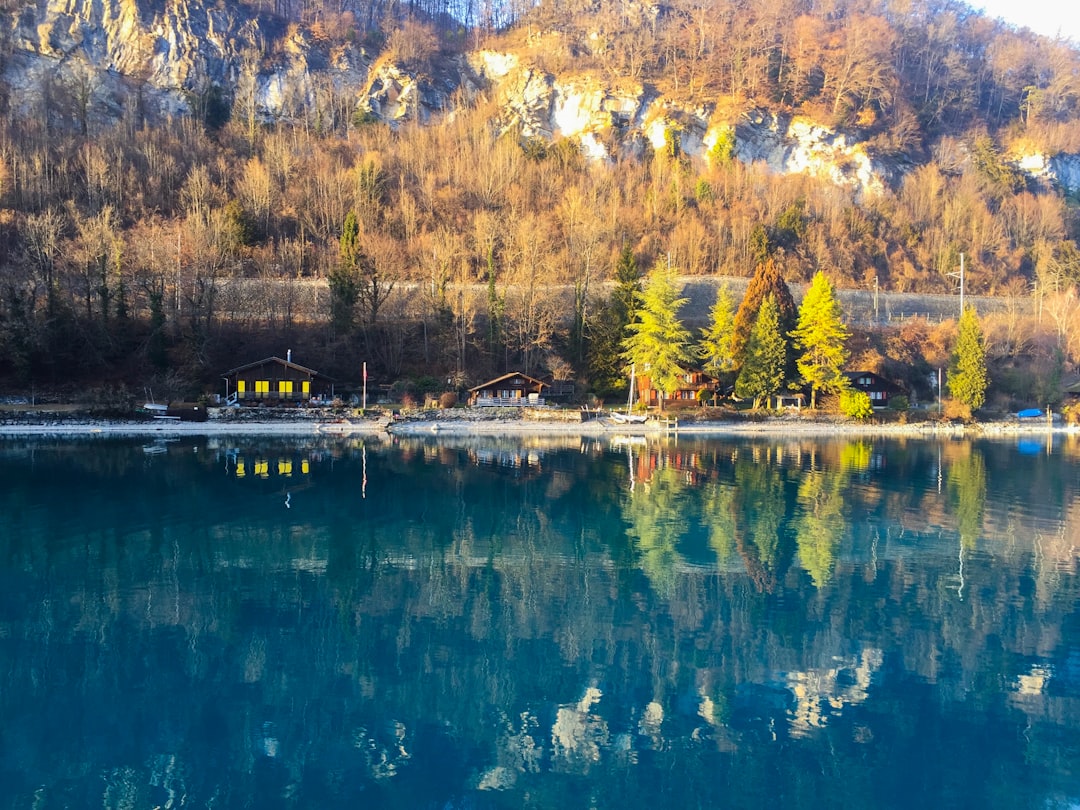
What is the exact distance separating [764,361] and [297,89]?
227 feet

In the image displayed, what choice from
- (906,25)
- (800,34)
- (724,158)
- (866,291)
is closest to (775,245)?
(866,291)

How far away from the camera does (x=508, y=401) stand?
50344 millimetres

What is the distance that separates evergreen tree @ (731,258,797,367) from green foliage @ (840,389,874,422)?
5.91m

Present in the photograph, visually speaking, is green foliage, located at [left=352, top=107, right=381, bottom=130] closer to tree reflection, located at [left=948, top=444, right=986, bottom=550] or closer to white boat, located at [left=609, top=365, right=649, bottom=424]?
white boat, located at [left=609, top=365, right=649, bottom=424]

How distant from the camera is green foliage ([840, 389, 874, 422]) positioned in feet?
158

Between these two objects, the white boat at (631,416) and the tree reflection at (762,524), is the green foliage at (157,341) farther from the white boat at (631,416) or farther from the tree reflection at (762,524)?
the tree reflection at (762,524)

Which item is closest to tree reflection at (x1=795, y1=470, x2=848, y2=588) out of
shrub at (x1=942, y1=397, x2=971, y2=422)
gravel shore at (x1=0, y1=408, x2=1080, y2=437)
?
gravel shore at (x1=0, y1=408, x2=1080, y2=437)

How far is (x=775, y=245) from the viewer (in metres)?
72.6

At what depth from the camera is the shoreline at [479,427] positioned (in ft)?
136

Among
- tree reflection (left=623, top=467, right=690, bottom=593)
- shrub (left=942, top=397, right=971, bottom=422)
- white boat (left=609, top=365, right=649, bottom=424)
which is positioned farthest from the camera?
shrub (left=942, top=397, right=971, bottom=422)

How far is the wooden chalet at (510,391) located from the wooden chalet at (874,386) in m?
21.1

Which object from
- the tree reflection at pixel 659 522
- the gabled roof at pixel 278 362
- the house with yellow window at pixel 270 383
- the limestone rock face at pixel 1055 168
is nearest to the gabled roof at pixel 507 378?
the house with yellow window at pixel 270 383

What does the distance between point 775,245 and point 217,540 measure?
6531cm

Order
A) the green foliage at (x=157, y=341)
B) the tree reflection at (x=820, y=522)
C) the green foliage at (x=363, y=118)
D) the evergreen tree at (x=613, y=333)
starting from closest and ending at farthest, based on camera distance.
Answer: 1. the tree reflection at (x=820, y=522)
2. the green foliage at (x=157, y=341)
3. the evergreen tree at (x=613, y=333)
4. the green foliage at (x=363, y=118)
